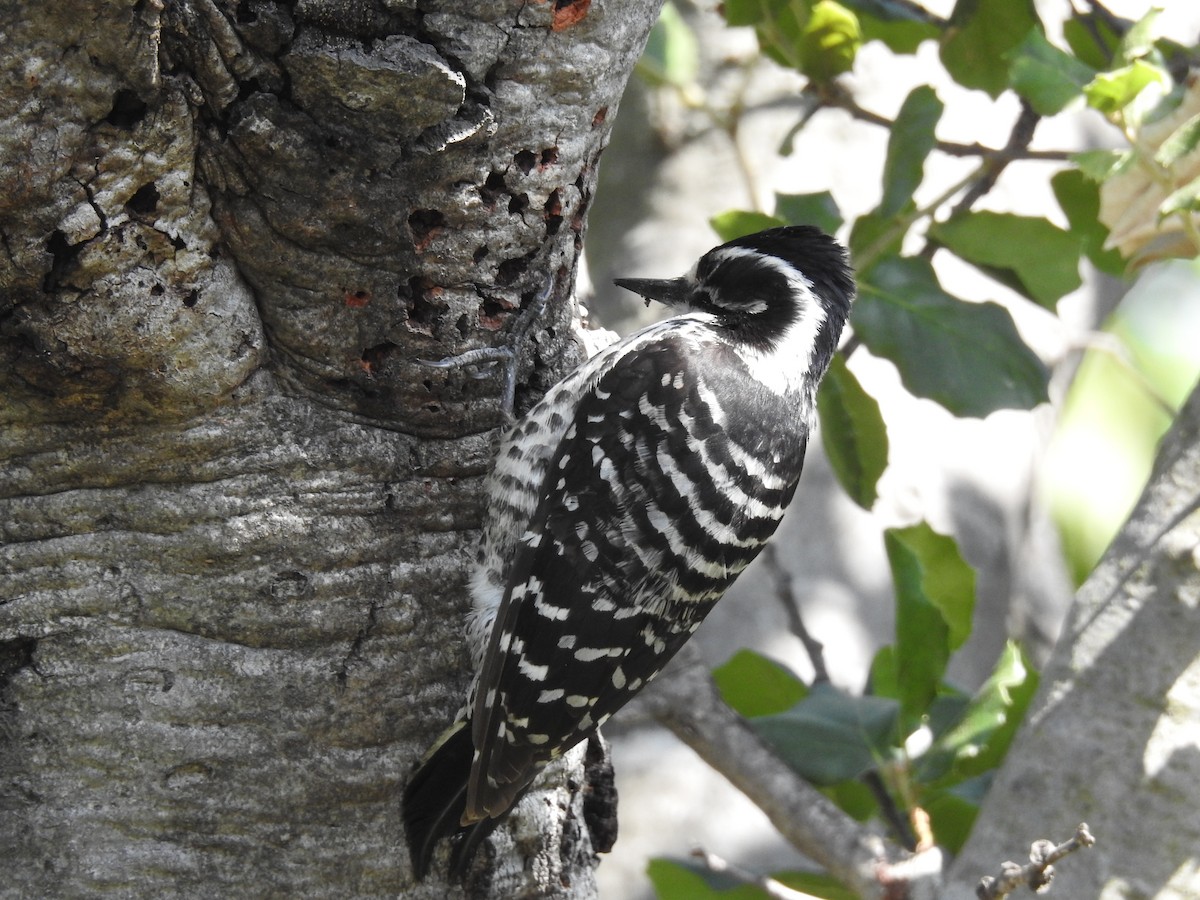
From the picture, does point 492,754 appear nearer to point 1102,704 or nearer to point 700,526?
point 700,526

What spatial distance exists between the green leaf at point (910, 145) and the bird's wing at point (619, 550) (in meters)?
0.53

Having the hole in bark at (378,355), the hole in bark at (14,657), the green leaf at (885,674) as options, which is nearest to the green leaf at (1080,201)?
the green leaf at (885,674)

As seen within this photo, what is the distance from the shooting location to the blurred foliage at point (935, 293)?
197 cm

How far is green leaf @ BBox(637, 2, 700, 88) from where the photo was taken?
271 cm

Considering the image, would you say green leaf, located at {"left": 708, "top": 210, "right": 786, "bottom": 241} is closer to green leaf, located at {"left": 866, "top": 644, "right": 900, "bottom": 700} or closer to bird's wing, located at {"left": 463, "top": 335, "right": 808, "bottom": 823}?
bird's wing, located at {"left": 463, "top": 335, "right": 808, "bottom": 823}

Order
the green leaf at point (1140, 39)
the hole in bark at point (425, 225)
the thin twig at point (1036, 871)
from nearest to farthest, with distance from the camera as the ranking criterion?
the thin twig at point (1036, 871) < the hole in bark at point (425, 225) < the green leaf at point (1140, 39)

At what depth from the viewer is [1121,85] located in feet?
6.01

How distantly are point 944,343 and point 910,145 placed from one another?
1.16 ft

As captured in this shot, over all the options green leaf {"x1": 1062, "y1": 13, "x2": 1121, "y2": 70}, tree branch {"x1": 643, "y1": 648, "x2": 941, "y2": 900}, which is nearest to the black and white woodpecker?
tree branch {"x1": 643, "y1": 648, "x2": 941, "y2": 900}

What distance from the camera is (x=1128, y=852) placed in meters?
1.91

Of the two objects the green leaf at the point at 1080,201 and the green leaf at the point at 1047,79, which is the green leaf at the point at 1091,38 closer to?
the green leaf at the point at 1080,201

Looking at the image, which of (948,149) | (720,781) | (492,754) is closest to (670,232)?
(948,149)

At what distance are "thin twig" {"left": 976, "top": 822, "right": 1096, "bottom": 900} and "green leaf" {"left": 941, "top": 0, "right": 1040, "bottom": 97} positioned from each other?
1543 millimetres

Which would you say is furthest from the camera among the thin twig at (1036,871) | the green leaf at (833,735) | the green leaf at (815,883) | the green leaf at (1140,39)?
the green leaf at (815,883)
